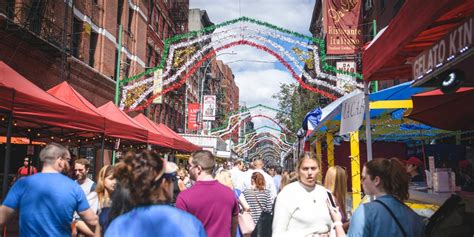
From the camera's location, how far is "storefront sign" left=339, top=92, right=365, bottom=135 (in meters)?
5.86

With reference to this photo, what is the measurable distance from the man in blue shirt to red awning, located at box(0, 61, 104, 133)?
2.70 metres

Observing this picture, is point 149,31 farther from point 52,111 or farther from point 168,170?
point 168,170

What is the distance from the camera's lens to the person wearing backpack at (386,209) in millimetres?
3021

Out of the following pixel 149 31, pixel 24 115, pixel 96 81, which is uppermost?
pixel 149 31

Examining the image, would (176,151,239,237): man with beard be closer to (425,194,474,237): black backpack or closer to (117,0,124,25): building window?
(425,194,474,237): black backpack

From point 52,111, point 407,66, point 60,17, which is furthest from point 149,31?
point 407,66

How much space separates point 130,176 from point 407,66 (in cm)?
355

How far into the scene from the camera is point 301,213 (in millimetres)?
4188

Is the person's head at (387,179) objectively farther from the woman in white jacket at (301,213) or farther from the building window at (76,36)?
the building window at (76,36)

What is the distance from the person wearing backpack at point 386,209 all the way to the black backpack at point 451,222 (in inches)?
36.2

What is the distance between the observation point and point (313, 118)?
11.3 metres

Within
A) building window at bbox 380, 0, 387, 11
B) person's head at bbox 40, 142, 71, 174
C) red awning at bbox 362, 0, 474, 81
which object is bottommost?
person's head at bbox 40, 142, 71, 174

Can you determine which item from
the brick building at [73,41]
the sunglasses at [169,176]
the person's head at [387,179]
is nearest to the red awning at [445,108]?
the person's head at [387,179]

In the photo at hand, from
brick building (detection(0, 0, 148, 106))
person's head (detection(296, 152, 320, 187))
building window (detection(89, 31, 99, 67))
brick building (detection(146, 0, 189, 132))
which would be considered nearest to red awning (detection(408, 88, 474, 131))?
person's head (detection(296, 152, 320, 187))
